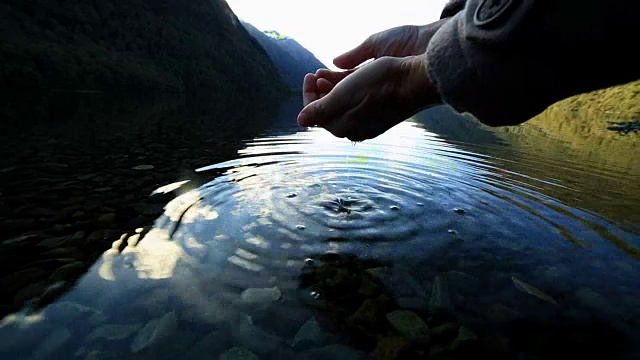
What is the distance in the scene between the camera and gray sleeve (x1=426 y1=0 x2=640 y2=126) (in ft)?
5.77

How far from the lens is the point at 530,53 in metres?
1.94

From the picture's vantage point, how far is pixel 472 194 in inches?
294

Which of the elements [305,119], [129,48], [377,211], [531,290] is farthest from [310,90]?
[129,48]

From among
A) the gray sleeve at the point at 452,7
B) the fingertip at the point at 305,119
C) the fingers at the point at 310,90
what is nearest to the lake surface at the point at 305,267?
the fingertip at the point at 305,119

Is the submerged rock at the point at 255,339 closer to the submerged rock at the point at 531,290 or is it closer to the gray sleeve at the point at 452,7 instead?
the submerged rock at the point at 531,290

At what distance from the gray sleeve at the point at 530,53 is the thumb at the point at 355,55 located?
2.58 m

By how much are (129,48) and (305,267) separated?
140398 mm

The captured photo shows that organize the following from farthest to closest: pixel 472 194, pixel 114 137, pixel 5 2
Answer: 1. pixel 5 2
2. pixel 114 137
3. pixel 472 194

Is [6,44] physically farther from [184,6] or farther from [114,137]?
[184,6]

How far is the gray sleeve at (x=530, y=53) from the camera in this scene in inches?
69.3

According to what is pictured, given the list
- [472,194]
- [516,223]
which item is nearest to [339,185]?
[472,194]

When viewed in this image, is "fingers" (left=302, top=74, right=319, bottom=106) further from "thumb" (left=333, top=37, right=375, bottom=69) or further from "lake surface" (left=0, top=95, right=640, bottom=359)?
"lake surface" (left=0, top=95, right=640, bottom=359)

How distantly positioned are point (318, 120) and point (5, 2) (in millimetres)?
124921

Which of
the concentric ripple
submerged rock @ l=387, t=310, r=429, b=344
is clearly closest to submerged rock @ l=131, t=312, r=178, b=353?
the concentric ripple
